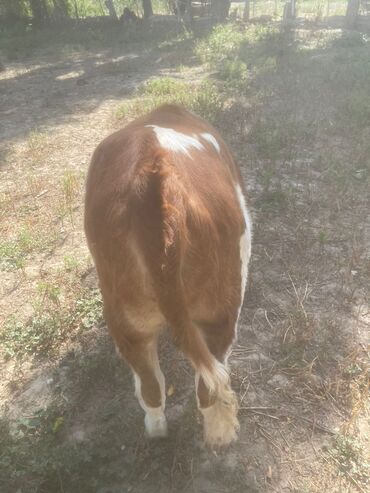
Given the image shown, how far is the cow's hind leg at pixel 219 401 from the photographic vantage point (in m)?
Result: 1.71

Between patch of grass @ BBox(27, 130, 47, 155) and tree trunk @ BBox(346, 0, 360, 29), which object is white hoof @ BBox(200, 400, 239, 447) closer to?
patch of grass @ BBox(27, 130, 47, 155)

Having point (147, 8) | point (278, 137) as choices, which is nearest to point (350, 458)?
point (278, 137)

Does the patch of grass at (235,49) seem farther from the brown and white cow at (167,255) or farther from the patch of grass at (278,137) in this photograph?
the brown and white cow at (167,255)

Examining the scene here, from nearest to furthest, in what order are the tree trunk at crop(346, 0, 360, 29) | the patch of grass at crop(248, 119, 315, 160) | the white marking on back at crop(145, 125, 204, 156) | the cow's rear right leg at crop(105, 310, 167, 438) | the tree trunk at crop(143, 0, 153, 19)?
the cow's rear right leg at crop(105, 310, 167, 438) < the white marking on back at crop(145, 125, 204, 156) < the patch of grass at crop(248, 119, 315, 160) < the tree trunk at crop(346, 0, 360, 29) < the tree trunk at crop(143, 0, 153, 19)

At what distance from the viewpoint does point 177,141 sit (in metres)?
1.86

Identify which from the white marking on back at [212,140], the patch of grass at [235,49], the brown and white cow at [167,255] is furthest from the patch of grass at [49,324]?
the patch of grass at [235,49]

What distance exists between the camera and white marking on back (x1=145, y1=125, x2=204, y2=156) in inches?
68.4

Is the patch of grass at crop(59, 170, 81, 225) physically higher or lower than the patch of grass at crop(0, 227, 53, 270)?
higher

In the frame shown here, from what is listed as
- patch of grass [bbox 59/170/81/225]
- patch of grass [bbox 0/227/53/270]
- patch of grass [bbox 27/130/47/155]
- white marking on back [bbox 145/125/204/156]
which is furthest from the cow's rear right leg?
patch of grass [bbox 27/130/47/155]

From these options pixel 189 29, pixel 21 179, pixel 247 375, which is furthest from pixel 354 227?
pixel 189 29

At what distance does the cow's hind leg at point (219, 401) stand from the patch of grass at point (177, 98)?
4283 millimetres

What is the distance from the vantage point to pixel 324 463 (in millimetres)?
2045

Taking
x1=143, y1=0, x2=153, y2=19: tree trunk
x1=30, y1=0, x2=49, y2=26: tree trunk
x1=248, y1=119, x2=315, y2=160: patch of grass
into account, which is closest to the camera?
x1=248, y1=119, x2=315, y2=160: patch of grass

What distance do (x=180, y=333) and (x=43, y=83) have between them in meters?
8.37
